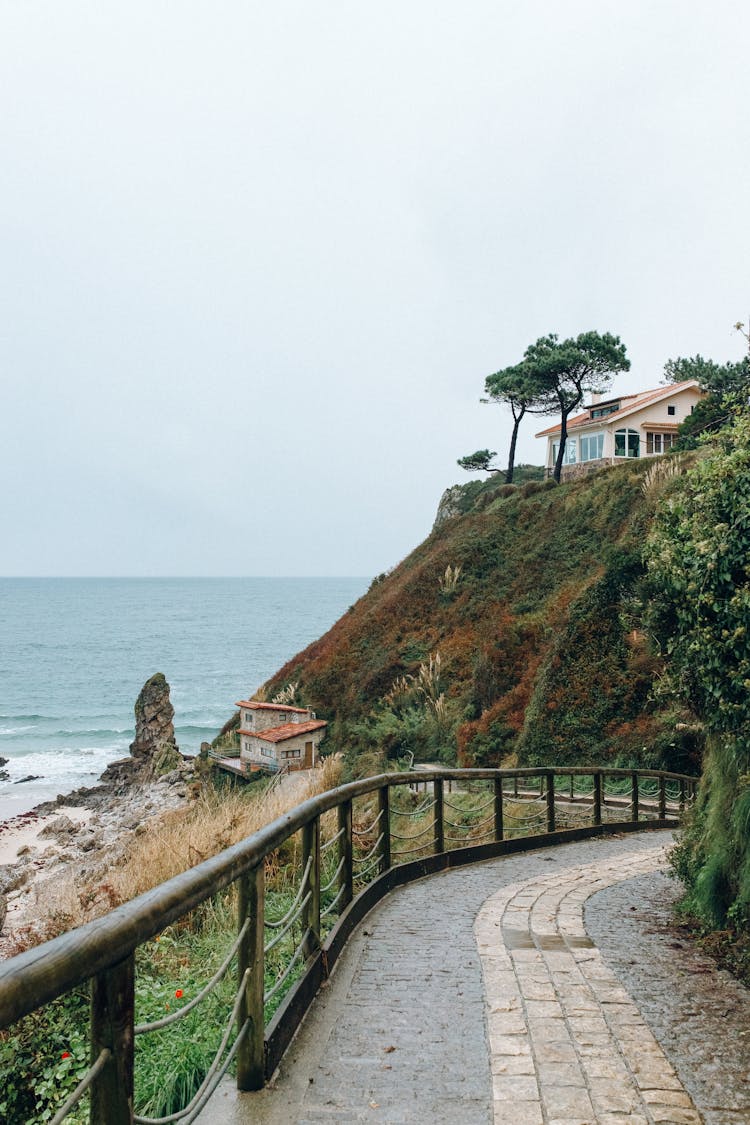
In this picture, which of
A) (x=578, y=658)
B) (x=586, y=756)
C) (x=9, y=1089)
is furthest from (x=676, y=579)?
(x=578, y=658)

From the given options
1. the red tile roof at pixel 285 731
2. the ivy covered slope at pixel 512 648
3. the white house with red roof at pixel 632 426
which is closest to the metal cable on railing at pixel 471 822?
the ivy covered slope at pixel 512 648

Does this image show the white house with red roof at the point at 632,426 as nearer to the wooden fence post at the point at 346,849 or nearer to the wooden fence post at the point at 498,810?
the wooden fence post at the point at 498,810

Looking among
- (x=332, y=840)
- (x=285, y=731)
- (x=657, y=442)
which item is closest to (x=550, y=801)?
(x=332, y=840)

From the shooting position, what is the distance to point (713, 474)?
639 centimetres

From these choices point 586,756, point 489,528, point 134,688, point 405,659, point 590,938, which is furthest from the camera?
point 134,688

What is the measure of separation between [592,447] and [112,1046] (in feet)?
165

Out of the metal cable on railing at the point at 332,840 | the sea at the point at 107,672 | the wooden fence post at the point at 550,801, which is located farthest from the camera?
the sea at the point at 107,672

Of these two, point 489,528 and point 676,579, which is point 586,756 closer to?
point 676,579

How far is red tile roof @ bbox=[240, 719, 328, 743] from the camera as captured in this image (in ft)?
89.0

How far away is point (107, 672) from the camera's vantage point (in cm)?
8494

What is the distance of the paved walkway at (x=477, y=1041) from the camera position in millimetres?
3477

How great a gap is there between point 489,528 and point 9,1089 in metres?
38.0

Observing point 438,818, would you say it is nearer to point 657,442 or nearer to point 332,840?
point 332,840

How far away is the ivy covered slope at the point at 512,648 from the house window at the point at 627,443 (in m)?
6.56
